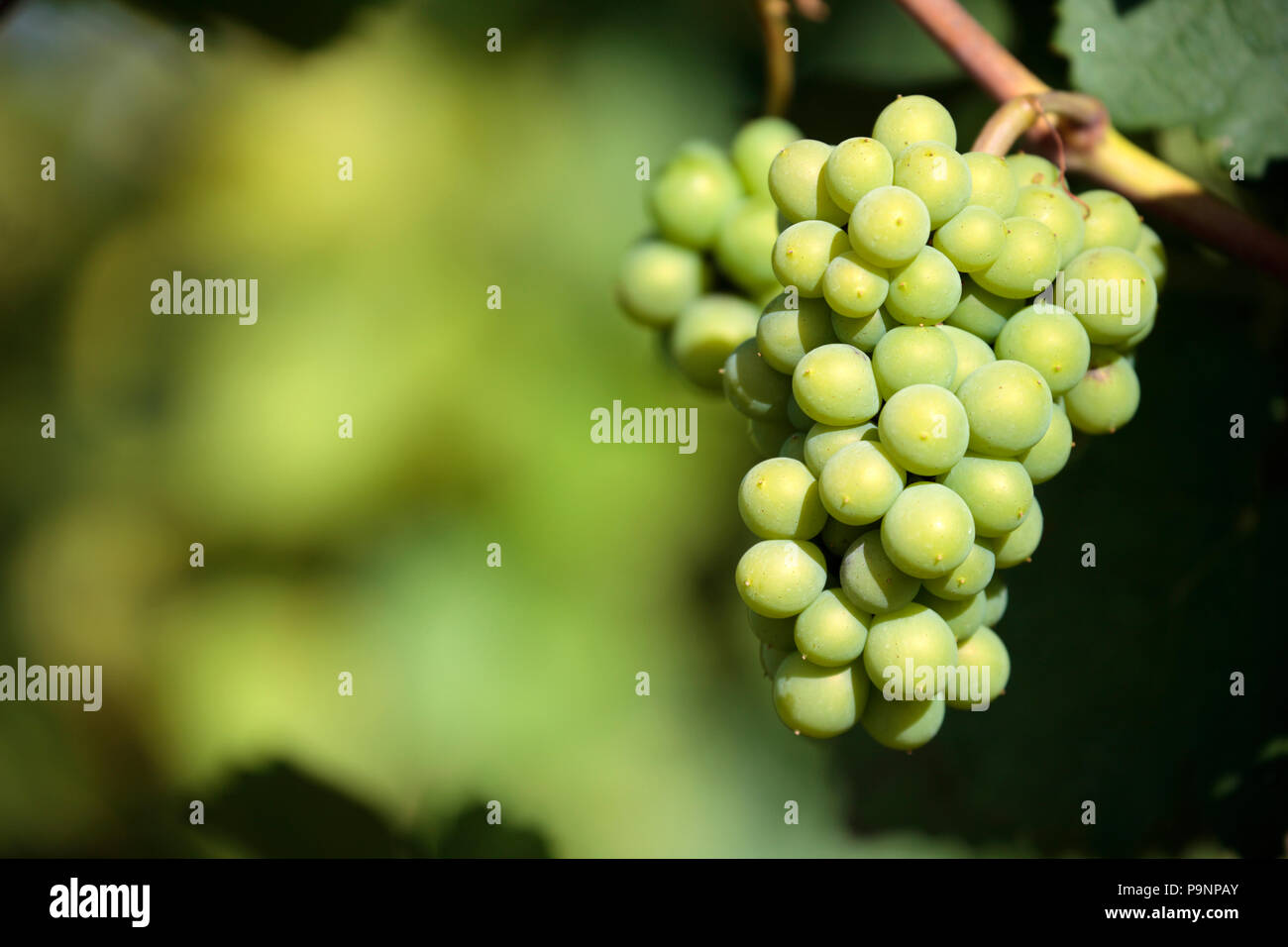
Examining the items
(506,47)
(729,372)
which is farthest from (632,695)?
(506,47)

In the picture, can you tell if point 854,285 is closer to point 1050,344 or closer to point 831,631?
point 1050,344

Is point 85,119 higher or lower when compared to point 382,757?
higher

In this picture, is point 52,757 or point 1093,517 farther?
point 52,757

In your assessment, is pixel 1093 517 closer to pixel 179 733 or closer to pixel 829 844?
pixel 829 844

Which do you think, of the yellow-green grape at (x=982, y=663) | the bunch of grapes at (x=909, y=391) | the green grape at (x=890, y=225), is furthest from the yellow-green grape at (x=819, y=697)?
the green grape at (x=890, y=225)

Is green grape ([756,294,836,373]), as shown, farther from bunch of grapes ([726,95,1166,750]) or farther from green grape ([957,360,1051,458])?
green grape ([957,360,1051,458])

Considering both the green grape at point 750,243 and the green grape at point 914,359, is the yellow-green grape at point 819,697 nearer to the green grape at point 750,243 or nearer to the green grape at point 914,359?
the green grape at point 914,359

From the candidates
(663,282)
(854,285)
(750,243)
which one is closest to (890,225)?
(854,285)
